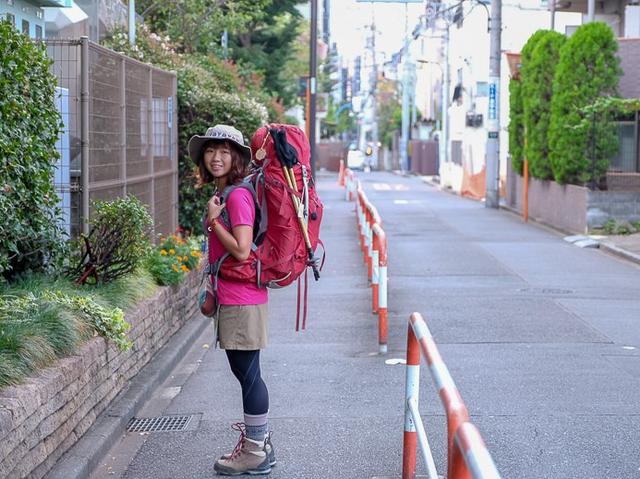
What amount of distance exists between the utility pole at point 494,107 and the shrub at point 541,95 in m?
5.08

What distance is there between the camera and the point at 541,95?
26172 millimetres

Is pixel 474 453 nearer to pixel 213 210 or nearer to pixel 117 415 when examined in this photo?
pixel 213 210

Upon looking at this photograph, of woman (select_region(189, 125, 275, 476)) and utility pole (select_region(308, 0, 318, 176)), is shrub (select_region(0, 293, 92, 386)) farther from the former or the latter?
utility pole (select_region(308, 0, 318, 176))

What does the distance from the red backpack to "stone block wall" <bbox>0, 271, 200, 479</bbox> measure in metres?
1.11

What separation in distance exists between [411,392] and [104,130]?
18.4ft

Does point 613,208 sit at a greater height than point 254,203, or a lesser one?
lesser

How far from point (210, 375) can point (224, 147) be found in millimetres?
3361

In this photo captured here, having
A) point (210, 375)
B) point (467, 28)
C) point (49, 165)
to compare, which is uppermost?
point (467, 28)

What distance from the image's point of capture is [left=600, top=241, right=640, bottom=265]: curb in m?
17.7

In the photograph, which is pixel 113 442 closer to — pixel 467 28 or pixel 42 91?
pixel 42 91

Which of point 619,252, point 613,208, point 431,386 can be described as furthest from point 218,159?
point 613,208

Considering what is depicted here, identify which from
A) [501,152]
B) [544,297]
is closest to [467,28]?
[501,152]

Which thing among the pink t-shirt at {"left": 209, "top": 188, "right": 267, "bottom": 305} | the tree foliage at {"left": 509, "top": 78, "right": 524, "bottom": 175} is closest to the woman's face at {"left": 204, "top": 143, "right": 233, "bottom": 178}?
the pink t-shirt at {"left": 209, "top": 188, "right": 267, "bottom": 305}

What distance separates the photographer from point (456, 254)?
731 inches
